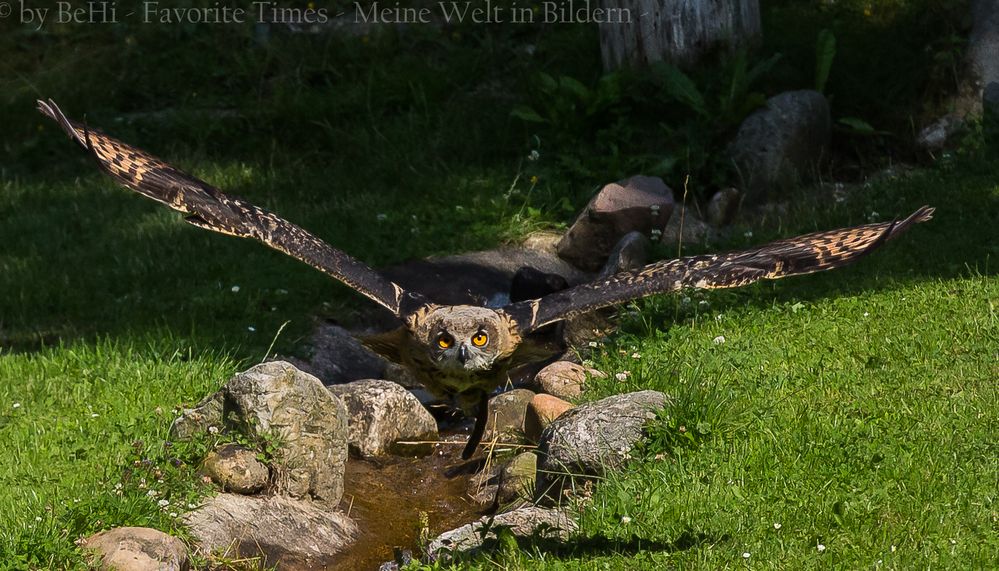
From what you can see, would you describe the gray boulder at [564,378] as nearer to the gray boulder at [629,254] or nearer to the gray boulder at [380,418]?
the gray boulder at [380,418]

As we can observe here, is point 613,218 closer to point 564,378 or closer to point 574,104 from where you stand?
point 574,104

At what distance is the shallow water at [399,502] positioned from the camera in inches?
267

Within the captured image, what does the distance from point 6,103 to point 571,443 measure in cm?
920

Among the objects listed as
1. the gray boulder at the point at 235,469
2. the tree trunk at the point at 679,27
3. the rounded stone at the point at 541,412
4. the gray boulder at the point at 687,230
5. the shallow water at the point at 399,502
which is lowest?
the shallow water at the point at 399,502

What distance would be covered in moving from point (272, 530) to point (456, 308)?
5.18 ft

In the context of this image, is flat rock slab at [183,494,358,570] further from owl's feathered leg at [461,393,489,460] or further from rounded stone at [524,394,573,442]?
rounded stone at [524,394,573,442]

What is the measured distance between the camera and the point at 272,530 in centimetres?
654

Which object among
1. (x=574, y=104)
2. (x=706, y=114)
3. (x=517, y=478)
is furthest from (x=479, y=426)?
(x=706, y=114)

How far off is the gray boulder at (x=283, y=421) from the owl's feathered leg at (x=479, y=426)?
0.88 meters

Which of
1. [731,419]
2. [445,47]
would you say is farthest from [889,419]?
[445,47]

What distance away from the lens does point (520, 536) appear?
5.87 meters

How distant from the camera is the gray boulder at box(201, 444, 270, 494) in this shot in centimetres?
659

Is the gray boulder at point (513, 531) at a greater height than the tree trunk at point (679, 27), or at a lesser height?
lesser

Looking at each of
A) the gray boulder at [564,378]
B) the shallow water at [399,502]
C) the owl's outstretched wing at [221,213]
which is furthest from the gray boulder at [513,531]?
the gray boulder at [564,378]
